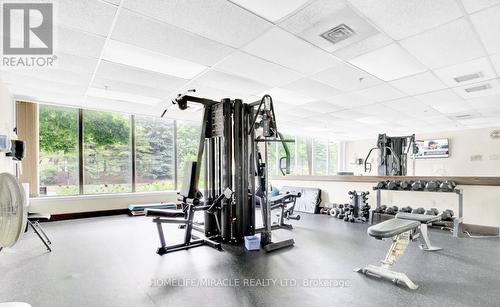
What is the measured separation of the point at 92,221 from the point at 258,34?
204 inches

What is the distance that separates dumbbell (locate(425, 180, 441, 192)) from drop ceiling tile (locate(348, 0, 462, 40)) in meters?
2.91

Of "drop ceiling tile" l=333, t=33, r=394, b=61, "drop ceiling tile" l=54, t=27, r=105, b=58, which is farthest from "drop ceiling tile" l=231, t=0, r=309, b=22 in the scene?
"drop ceiling tile" l=54, t=27, r=105, b=58

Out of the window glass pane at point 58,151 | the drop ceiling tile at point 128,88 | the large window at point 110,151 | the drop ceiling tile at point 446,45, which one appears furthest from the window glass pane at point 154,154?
the drop ceiling tile at point 446,45

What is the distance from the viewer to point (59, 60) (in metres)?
3.46

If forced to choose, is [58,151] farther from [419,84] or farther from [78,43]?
[419,84]

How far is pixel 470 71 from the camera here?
3918 mm

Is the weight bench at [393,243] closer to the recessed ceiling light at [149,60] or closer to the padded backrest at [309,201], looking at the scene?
the recessed ceiling light at [149,60]

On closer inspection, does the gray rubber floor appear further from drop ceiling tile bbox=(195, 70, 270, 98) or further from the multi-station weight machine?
drop ceiling tile bbox=(195, 70, 270, 98)

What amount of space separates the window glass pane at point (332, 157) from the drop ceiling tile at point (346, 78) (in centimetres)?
755

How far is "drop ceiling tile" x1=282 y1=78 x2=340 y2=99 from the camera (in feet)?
14.6

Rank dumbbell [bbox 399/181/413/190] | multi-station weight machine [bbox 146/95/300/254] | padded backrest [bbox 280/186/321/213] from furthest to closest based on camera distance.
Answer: padded backrest [bbox 280/186/321/213] → dumbbell [bbox 399/181/413/190] → multi-station weight machine [bbox 146/95/300/254]

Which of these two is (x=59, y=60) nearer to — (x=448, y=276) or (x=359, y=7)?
(x=359, y=7)

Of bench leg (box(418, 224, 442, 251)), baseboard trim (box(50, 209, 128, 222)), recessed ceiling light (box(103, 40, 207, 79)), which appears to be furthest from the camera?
baseboard trim (box(50, 209, 128, 222))

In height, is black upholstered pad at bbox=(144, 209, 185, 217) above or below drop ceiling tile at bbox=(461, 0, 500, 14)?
below
